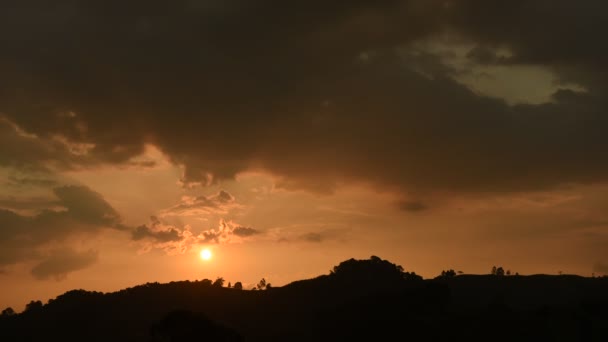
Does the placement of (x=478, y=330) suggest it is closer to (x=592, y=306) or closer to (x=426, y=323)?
(x=426, y=323)

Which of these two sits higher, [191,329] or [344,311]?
[344,311]

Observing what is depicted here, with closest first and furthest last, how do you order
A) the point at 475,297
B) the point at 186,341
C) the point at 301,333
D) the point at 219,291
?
the point at 186,341 < the point at 301,333 < the point at 475,297 < the point at 219,291

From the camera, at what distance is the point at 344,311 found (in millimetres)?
143875

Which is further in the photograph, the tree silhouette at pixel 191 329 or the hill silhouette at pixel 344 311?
the hill silhouette at pixel 344 311

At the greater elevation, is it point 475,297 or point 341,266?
point 341,266

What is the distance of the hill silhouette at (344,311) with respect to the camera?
125250 millimetres

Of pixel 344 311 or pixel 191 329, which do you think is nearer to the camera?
pixel 191 329

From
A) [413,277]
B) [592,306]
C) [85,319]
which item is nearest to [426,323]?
[592,306]

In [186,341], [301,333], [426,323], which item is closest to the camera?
[186,341]

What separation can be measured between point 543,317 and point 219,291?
284 ft

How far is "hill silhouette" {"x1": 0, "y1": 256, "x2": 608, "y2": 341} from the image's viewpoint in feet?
411

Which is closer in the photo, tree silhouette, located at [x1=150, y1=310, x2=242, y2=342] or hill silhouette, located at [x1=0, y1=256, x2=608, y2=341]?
tree silhouette, located at [x1=150, y1=310, x2=242, y2=342]

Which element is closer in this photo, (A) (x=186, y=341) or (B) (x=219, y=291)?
(A) (x=186, y=341)

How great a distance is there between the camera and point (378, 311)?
458ft
